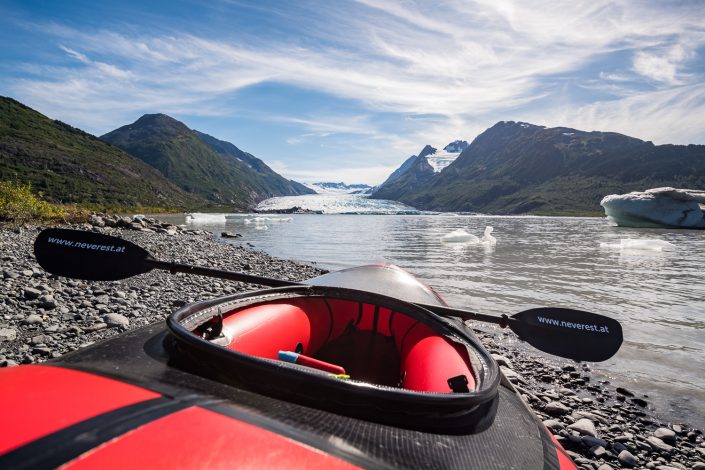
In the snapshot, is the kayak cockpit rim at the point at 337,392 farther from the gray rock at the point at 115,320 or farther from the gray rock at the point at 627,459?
the gray rock at the point at 115,320

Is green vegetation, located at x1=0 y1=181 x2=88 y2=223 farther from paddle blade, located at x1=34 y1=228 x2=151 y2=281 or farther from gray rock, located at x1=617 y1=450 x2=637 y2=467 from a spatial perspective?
gray rock, located at x1=617 y1=450 x2=637 y2=467

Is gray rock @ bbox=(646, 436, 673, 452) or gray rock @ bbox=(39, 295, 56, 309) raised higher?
gray rock @ bbox=(39, 295, 56, 309)

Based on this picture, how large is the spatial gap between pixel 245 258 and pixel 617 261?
1624cm

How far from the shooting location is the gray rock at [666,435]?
3784mm

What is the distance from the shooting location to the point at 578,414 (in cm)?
414

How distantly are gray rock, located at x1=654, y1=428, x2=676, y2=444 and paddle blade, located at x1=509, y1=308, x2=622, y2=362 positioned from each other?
1.66 metres

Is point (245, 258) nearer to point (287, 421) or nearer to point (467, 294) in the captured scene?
point (467, 294)

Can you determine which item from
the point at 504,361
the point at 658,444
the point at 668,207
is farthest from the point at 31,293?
the point at 668,207

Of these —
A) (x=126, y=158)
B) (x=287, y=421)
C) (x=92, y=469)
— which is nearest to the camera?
(x=92, y=469)

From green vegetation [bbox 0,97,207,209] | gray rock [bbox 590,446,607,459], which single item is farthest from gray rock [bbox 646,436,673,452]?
green vegetation [bbox 0,97,207,209]

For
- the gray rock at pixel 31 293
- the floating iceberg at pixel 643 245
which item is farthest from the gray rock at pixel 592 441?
the floating iceberg at pixel 643 245

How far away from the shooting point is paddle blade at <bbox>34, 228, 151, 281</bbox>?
3.62m

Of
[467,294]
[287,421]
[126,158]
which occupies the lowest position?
[467,294]

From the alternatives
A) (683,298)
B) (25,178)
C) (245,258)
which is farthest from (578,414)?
(25,178)
